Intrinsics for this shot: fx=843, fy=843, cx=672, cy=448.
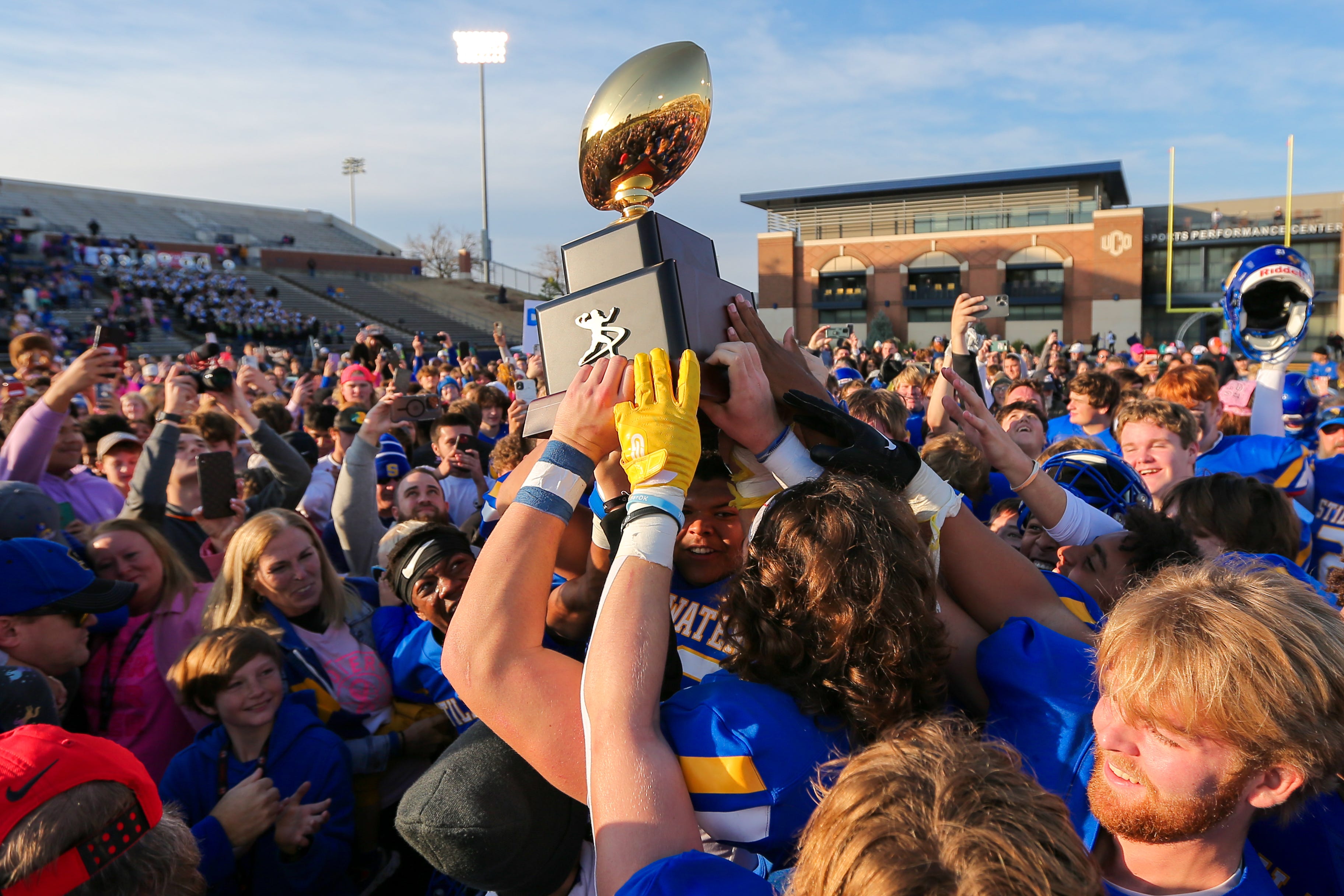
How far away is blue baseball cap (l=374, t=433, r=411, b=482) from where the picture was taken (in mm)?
4676

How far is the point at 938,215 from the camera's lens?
1729 inches

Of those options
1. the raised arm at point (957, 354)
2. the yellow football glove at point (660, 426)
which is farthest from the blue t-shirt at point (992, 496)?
the yellow football glove at point (660, 426)

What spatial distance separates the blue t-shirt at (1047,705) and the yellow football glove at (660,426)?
656mm

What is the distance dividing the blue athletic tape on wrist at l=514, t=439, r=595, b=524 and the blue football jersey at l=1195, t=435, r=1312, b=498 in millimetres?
3470

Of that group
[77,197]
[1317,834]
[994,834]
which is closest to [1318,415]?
[1317,834]

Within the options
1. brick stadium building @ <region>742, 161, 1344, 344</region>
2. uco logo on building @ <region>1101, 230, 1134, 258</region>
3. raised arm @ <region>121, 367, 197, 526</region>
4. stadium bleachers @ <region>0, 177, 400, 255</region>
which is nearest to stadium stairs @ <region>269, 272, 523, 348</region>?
stadium bleachers @ <region>0, 177, 400, 255</region>

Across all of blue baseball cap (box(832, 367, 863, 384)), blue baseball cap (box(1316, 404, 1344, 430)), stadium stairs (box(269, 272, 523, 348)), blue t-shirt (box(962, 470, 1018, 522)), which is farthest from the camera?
stadium stairs (box(269, 272, 523, 348))

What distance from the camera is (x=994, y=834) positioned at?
0.90 m

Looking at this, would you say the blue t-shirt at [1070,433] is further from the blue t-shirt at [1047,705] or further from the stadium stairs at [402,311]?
A: the stadium stairs at [402,311]

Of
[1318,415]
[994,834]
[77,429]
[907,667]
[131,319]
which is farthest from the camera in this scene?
[131,319]

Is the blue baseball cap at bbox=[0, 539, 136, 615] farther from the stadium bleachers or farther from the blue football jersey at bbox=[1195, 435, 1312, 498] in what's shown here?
the stadium bleachers

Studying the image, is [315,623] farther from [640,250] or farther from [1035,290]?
[1035,290]

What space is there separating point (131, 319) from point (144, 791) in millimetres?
35946

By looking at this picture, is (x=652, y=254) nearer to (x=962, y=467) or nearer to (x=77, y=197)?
(x=962, y=467)
